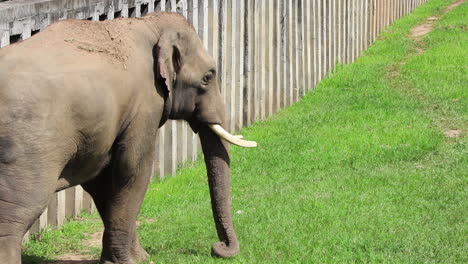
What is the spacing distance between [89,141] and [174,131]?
3860mm

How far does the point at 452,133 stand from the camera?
472 inches

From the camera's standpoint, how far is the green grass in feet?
26.3

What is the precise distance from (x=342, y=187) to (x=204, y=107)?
2.27 metres

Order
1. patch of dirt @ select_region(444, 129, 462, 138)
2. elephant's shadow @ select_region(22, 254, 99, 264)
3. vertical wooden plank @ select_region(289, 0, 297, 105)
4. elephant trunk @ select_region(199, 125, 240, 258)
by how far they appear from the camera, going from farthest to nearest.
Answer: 1. vertical wooden plank @ select_region(289, 0, 297, 105)
2. patch of dirt @ select_region(444, 129, 462, 138)
3. elephant's shadow @ select_region(22, 254, 99, 264)
4. elephant trunk @ select_region(199, 125, 240, 258)

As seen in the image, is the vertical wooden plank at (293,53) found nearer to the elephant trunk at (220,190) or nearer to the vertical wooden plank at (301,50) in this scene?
the vertical wooden plank at (301,50)

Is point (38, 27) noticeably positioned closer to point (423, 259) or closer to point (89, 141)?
point (89, 141)

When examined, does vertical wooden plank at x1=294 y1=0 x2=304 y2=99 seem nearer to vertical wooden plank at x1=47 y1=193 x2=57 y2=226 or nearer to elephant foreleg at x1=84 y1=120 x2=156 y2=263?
vertical wooden plank at x1=47 y1=193 x2=57 y2=226

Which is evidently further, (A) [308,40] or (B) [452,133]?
(A) [308,40]

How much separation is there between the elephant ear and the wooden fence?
1.05 m

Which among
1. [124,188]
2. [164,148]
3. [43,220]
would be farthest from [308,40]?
[124,188]

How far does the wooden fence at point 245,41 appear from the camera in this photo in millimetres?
8602

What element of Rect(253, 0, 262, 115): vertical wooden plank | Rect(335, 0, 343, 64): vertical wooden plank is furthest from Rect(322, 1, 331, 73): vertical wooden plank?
Rect(253, 0, 262, 115): vertical wooden plank

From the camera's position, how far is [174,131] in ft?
34.6

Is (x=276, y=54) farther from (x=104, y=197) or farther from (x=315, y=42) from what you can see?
(x=104, y=197)
